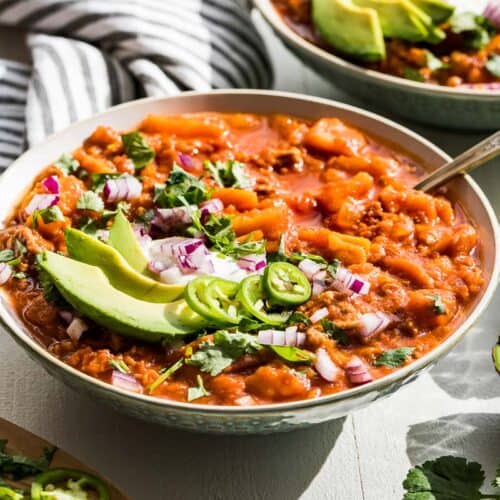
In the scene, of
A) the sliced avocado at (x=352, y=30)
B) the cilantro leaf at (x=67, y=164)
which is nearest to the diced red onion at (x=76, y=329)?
the cilantro leaf at (x=67, y=164)

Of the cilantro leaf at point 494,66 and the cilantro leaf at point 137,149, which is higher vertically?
the cilantro leaf at point 494,66

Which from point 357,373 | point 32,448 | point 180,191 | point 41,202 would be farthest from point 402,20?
point 32,448

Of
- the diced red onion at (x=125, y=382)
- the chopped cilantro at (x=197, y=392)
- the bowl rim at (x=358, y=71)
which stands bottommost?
the diced red onion at (x=125, y=382)

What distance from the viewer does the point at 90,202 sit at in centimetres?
360

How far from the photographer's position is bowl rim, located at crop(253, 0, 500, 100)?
438 centimetres

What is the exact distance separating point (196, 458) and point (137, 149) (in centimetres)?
→ 121

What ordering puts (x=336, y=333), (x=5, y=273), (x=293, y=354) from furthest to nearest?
(x=5, y=273) < (x=336, y=333) < (x=293, y=354)

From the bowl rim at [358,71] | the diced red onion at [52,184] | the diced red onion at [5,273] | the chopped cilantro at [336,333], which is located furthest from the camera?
the bowl rim at [358,71]

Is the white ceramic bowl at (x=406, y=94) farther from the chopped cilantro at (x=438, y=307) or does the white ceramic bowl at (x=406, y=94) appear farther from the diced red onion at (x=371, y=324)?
the diced red onion at (x=371, y=324)

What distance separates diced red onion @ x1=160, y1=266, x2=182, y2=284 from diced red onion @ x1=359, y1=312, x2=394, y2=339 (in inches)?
22.8

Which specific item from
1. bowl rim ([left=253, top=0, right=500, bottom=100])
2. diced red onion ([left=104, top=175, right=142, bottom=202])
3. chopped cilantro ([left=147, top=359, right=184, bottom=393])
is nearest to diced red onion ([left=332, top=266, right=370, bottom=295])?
chopped cilantro ([left=147, top=359, right=184, bottom=393])

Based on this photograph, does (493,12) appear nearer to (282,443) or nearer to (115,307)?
(282,443)

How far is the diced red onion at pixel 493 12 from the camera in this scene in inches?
189

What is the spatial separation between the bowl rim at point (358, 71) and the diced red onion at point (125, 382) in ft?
6.69
